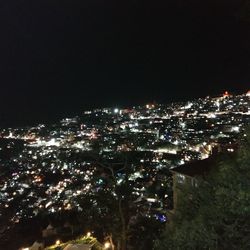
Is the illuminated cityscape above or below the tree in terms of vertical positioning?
above

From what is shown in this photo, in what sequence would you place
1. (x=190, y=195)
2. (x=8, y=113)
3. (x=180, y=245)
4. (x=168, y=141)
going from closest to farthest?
(x=180, y=245) < (x=190, y=195) < (x=168, y=141) < (x=8, y=113)

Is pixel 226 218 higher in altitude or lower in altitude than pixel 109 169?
lower

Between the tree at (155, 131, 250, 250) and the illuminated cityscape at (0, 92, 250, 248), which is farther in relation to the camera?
the illuminated cityscape at (0, 92, 250, 248)

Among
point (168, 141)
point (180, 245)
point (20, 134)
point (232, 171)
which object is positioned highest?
point (20, 134)

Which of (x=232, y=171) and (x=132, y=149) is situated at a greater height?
(x=132, y=149)

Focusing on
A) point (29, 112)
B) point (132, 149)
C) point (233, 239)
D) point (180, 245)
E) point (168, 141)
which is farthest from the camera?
point (29, 112)

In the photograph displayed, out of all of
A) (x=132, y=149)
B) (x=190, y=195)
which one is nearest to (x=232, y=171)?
(x=190, y=195)

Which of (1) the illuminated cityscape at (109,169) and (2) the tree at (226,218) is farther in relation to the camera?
(1) the illuminated cityscape at (109,169)

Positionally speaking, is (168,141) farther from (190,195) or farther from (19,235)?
(190,195)

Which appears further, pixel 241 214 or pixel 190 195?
pixel 190 195

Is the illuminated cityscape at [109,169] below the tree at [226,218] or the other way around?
the other way around

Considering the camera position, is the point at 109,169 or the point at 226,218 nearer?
the point at 226,218
